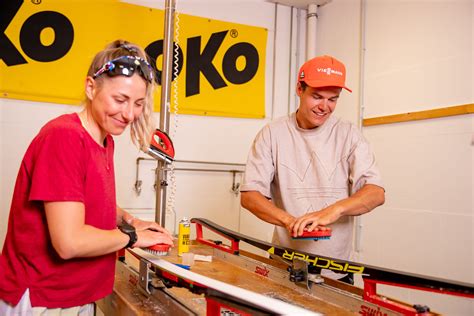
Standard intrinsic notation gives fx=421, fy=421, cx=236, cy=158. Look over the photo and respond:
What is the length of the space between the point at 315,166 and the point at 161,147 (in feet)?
2.45

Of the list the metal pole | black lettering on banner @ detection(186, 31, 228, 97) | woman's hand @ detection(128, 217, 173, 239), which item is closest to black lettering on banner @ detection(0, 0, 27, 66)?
black lettering on banner @ detection(186, 31, 228, 97)

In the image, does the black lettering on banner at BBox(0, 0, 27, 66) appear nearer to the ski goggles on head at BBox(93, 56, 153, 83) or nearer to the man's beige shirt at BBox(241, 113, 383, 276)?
the man's beige shirt at BBox(241, 113, 383, 276)

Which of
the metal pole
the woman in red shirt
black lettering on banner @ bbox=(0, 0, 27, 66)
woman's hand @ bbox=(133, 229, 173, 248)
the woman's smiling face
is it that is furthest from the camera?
black lettering on banner @ bbox=(0, 0, 27, 66)

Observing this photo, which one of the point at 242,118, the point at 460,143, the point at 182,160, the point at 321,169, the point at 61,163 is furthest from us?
the point at 242,118

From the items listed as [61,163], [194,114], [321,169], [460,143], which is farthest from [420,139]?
[61,163]

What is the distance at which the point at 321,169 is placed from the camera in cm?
202

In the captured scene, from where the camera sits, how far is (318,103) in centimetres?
200

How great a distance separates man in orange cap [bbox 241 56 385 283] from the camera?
6.43 ft

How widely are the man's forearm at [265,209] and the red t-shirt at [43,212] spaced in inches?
33.4

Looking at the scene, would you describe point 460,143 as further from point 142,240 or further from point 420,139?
point 142,240

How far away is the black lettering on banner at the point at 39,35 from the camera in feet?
11.6

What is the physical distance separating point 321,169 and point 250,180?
0.35 meters

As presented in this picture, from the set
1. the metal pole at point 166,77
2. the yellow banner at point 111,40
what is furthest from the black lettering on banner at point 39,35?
the metal pole at point 166,77

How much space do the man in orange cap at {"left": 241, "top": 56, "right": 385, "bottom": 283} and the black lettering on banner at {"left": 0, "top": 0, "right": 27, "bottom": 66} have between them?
247 centimetres
